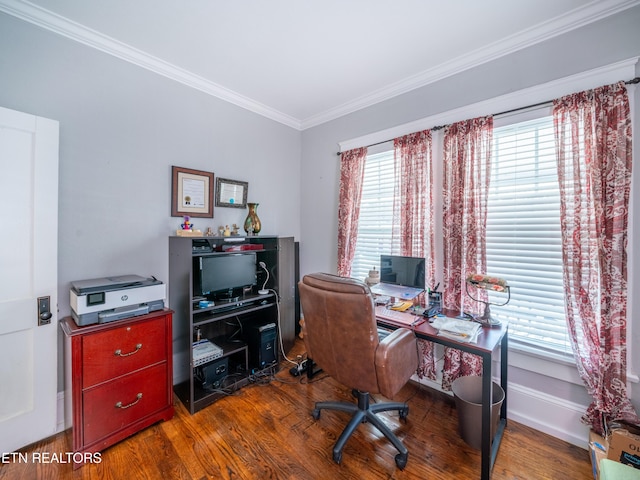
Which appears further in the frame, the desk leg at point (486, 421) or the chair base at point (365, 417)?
the chair base at point (365, 417)

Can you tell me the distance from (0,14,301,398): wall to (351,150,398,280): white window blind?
1.47 m

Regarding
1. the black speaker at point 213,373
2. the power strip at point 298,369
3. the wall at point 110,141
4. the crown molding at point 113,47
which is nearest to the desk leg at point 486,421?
the power strip at point 298,369

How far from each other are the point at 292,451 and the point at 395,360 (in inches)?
34.6

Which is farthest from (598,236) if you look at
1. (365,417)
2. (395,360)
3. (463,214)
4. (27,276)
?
(27,276)

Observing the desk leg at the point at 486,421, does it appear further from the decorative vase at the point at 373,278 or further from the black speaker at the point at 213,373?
the black speaker at the point at 213,373

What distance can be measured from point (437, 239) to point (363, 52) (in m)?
1.66

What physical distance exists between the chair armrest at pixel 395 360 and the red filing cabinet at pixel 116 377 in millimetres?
1510

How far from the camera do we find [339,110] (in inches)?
119

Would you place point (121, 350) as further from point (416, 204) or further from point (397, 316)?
point (416, 204)

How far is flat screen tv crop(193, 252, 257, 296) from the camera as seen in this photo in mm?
2215

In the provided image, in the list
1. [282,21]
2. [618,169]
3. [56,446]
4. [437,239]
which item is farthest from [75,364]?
[618,169]

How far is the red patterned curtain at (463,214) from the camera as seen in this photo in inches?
80.0

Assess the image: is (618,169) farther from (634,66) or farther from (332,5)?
(332,5)

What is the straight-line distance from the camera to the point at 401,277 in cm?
229
